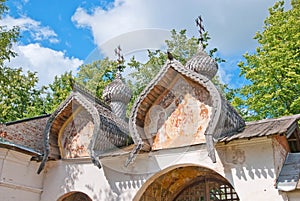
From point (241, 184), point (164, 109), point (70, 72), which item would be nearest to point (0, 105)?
point (70, 72)

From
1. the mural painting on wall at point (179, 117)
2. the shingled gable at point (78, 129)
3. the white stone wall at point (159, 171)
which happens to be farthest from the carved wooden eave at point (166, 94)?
the shingled gable at point (78, 129)

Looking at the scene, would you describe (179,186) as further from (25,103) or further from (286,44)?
(25,103)

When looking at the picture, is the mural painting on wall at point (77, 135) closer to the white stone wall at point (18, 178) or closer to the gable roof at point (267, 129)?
the white stone wall at point (18, 178)

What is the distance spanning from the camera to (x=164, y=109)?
833 cm

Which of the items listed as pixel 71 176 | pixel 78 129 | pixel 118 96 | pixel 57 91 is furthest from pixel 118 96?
pixel 57 91

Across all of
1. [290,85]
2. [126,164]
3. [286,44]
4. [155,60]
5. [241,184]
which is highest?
[155,60]

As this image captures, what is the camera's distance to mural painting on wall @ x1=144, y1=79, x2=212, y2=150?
7.75 metres

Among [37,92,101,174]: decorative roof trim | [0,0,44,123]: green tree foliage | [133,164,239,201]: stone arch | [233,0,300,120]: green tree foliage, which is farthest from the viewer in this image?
[0,0,44,123]: green tree foliage

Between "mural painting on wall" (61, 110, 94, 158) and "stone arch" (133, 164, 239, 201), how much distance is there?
6.20 ft

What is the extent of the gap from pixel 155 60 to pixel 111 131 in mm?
8369

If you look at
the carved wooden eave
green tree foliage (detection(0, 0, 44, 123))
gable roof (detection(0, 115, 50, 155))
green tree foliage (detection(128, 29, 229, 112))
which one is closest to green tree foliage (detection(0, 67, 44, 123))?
green tree foliage (detection(0, 0, 44, 123))

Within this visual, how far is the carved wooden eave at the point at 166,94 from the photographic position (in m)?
7.14

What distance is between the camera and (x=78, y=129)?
30.3 ft

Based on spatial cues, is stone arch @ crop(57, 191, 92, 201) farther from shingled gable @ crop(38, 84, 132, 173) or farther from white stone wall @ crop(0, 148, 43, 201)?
shingled gable @ crop(38, 84, 132, 173)
